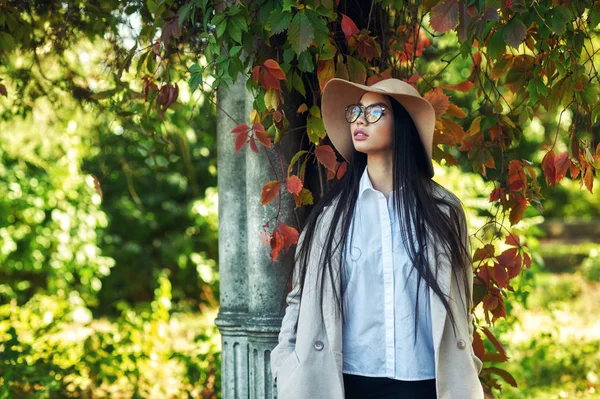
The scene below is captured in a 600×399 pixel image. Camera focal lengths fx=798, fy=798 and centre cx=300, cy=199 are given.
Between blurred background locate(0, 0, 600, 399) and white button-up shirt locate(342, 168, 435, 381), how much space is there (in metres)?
0.84

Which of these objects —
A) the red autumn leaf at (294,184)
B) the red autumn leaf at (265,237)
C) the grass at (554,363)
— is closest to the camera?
the red autumn leaf at (294,184)

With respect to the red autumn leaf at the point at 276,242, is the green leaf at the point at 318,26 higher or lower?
higher

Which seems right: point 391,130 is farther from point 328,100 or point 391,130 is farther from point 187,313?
point 187,313

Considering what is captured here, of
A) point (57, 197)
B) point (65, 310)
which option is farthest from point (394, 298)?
point (57, 197)

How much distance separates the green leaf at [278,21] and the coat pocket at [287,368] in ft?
3.08

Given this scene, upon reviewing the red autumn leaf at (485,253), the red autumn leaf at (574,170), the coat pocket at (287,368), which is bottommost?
the coat pocket at (287,368)

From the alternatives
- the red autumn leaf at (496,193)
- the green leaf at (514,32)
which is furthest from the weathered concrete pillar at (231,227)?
the green leaf at (514,32)

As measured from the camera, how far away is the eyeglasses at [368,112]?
2393 mm

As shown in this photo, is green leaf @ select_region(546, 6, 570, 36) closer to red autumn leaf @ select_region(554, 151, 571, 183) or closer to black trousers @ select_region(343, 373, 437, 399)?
red autumn leaf @ select_region(554, 151, 571, 183)

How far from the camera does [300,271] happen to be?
2461 millimetres

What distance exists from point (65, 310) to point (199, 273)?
2.75 m

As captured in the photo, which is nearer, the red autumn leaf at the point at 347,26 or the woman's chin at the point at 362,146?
the woman's chin at the point at 362,146

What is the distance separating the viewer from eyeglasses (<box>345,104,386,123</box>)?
7.85ft

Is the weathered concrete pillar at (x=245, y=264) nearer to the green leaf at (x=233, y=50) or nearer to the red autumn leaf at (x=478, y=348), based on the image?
the green leaf at (x=233, y=50)
